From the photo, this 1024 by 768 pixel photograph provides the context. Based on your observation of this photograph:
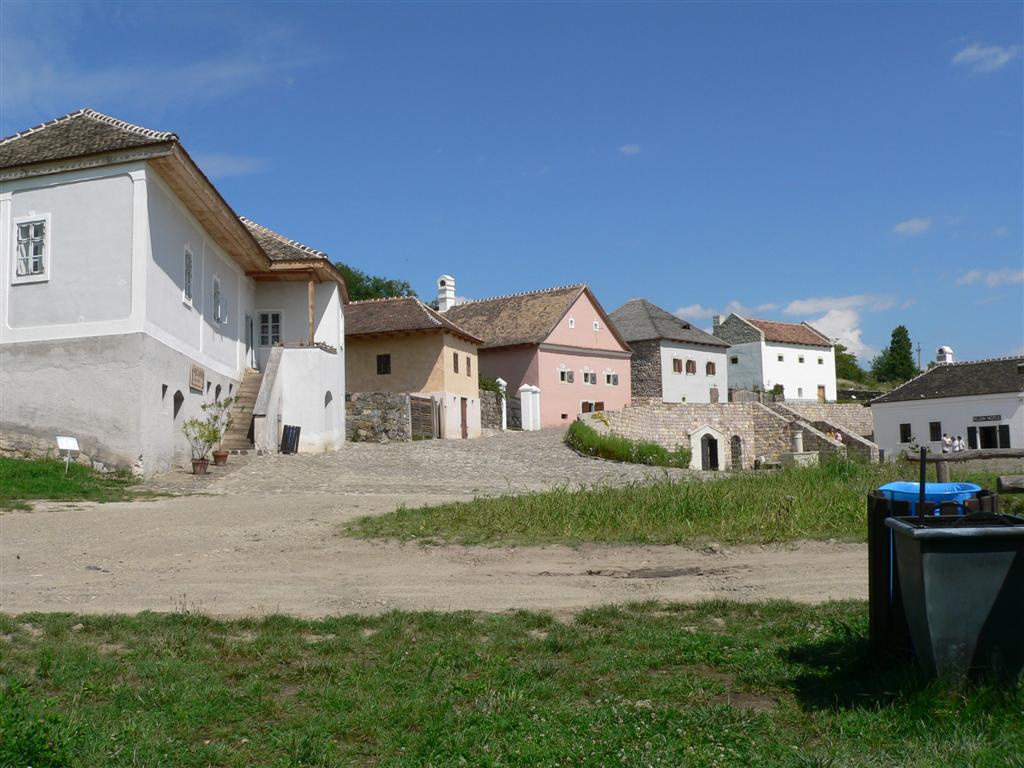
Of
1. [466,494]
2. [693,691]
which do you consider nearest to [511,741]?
[693,691]

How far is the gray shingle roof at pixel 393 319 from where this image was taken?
4075cm

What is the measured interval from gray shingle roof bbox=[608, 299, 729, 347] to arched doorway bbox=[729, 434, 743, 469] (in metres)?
12.2

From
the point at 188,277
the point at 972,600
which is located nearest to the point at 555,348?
the point at 188,277

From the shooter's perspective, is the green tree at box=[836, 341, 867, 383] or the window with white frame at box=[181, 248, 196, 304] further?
the green tree at box=[836, 341, 867, 383]

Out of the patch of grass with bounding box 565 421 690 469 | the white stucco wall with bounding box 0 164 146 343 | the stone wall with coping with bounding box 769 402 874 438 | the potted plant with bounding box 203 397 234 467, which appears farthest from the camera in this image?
the stone wall with coping with bounding box 769 402 874 438

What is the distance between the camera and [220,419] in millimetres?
26797

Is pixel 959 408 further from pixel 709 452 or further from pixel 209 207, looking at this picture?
pixel 209 207

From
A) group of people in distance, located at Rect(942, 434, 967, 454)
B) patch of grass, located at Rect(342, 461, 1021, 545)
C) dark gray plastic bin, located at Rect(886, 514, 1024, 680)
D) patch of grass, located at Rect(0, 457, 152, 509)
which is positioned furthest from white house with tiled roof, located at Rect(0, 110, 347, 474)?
group of people in distance, located at Rect(942, 434, 967, 454)

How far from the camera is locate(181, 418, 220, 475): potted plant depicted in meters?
23.4

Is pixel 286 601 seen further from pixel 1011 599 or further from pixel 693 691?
pixel 1011 599

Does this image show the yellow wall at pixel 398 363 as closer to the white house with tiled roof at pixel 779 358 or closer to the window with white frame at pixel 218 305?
the window with white frame at pixel 218 305

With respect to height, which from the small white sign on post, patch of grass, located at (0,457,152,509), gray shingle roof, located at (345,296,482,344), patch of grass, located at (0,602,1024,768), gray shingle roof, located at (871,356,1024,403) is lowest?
patch of grass, located at (0,602,1024,768)

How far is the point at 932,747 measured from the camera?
13.9 feet

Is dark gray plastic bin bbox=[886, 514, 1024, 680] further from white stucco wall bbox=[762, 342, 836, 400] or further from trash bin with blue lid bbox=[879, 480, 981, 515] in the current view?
white stucco wall bbox=[762, 342, 836, 400]
